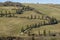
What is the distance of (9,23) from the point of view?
81.7 metres

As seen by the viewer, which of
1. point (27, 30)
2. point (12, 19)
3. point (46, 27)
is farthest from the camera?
point (12, 19)

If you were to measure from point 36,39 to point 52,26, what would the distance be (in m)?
22.9

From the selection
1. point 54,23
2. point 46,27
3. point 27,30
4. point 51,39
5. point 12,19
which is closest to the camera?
point 51,39

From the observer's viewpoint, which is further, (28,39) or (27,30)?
(27,30)

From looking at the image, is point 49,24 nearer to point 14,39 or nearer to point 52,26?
point 52,26

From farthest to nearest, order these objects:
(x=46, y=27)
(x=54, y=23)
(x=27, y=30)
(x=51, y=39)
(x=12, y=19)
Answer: (x=12, y=19)
(x=54, y=23)
(x=46, y=27)
(x=27, y=30)
(x=51, y=39)

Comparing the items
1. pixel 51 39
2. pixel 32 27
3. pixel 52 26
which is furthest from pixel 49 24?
pixel 51 39

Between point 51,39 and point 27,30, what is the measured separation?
633 inches

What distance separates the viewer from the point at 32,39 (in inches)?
1998

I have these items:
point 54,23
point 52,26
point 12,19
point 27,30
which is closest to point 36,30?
point 27,30

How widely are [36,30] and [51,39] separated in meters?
16.6

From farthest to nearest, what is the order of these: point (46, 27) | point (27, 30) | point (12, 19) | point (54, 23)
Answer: point (12, 19), point (54, 23), point (46, 27), point (27, 30)

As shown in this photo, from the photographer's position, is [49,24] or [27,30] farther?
[49,24]

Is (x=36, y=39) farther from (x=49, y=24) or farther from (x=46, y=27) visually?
(x=49, y=24)
